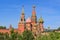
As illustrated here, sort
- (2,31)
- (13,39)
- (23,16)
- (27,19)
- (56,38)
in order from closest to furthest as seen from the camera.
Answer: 1. (56,38)
2. (13,39)
3. (23,16)
4. (27,19)
5. (2,31)

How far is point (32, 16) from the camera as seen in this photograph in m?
86.6

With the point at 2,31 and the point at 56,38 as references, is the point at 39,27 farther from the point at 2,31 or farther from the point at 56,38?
the point at 56,38

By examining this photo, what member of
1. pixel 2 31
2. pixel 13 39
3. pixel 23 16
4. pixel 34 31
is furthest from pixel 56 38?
pixel 2 31

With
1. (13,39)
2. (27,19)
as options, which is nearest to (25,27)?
(27,19)

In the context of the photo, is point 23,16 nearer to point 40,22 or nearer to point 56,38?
point 40,22

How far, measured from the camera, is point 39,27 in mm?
91625

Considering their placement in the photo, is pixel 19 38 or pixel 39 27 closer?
pixel 19 38

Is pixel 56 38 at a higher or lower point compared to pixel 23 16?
lower

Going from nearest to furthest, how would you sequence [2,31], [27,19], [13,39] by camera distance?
[13,39] → [27,19] → [2,31]

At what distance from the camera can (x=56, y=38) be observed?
4128cm

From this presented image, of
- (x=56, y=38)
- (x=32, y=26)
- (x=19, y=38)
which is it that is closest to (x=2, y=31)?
(x=32, y=26)

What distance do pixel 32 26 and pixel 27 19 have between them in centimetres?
328

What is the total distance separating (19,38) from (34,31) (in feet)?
68.8

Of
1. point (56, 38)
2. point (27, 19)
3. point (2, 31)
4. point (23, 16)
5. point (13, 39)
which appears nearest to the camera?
point (56, 38)
